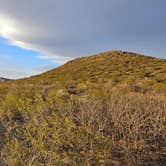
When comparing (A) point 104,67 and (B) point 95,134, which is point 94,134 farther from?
(A) point 104,67

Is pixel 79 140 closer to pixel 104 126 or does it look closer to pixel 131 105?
pixel 104 126

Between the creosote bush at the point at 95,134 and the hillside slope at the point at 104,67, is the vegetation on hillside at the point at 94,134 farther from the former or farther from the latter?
the hillside slope at the point at 104,67

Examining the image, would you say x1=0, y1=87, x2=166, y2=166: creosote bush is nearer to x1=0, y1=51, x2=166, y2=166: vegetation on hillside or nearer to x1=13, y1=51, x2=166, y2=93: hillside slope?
x1=0, y1=51, x2=166, y2=166: vegetation on hillside

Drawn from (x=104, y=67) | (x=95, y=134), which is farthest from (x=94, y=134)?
(x=104, y=67)

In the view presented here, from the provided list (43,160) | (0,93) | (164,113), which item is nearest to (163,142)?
(164,113)

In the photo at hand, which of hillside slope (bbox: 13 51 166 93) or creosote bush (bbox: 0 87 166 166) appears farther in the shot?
hillside slope (bbox: 13 51 166 93)

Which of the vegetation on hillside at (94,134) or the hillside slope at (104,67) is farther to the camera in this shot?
the hillside slope at (104,67)

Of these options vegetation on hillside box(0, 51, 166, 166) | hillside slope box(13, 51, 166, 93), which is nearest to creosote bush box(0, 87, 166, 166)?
vegetation on hillside box(0, 51, 166, 166)

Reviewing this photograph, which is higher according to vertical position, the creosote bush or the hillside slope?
the hillside slope

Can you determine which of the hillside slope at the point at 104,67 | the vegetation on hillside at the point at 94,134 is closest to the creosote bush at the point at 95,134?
the vegetation on hillside at the point at 94,134

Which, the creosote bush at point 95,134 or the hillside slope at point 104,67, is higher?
the hillside slope at point 104,67

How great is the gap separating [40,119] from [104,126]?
1.62 meters

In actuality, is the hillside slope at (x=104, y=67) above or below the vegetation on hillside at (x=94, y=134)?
above

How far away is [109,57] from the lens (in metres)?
55.6
